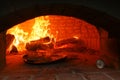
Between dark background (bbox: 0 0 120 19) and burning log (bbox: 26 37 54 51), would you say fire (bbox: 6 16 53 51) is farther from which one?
dark background (bbox: 0 0 120 19)

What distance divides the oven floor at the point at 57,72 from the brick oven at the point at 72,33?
0.22m

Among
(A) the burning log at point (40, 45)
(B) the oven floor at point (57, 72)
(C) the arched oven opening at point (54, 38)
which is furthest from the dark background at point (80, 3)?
(A) the burning log at point (40, 45)

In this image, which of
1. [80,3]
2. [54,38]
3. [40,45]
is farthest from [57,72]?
[54,38]

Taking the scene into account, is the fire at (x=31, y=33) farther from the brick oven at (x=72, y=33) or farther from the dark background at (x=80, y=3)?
the dark background at (x=80, y=3)

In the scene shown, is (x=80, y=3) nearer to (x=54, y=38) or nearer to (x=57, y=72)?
(x=57, y=72)

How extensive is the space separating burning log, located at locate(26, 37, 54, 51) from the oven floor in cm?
120

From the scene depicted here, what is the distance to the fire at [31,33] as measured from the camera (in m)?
5.64

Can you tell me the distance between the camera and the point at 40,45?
5.07 meters

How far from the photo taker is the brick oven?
9.25 feet

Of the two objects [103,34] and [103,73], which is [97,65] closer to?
[103,73]

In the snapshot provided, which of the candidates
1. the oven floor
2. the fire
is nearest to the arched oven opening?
the fire

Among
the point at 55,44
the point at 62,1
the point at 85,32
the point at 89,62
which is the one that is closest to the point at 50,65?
the point at 89,62

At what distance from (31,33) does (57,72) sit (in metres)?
2.66

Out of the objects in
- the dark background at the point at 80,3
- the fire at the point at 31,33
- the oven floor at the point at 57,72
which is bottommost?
the oven floor at the point at 57,72
